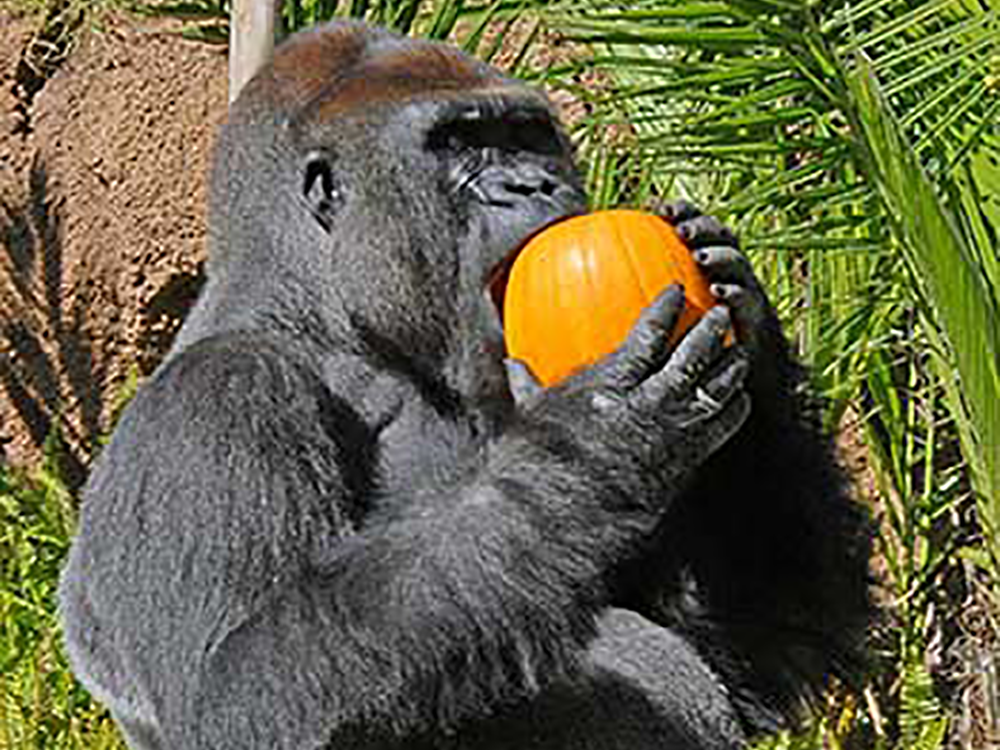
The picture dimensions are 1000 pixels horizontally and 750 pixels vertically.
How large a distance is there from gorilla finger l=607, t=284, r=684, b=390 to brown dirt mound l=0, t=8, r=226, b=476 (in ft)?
12.8

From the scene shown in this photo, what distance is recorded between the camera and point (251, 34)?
436cm

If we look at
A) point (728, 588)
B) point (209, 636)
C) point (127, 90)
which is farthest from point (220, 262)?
point (127, 90)

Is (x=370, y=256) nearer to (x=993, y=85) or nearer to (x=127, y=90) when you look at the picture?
(x=993, y=85)

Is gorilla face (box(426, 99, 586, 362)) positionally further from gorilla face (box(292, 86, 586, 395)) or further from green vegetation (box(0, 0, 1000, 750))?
green vegetation (box(0, 0, 1000, 750))

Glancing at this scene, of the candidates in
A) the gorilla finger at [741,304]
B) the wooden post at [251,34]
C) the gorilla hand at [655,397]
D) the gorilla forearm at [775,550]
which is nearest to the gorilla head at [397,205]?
the gorilla finger at [741,304]

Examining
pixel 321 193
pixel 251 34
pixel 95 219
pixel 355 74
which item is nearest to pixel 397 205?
pixel 321 193

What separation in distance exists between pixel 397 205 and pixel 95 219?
3523 mm

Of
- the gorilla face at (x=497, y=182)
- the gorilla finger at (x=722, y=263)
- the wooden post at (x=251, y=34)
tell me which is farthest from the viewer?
the wooden post at (x=251, y=34)

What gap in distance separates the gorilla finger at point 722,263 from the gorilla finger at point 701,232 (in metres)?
0.01

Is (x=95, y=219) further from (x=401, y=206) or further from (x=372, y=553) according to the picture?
(x=372, y=553)

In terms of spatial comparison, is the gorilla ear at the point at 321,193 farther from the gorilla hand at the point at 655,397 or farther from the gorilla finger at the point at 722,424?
the gorilla finger at the point at 722,424

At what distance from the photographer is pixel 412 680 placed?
2.84 metres

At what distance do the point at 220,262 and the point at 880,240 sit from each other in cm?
120

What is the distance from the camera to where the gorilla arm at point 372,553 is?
283cm
